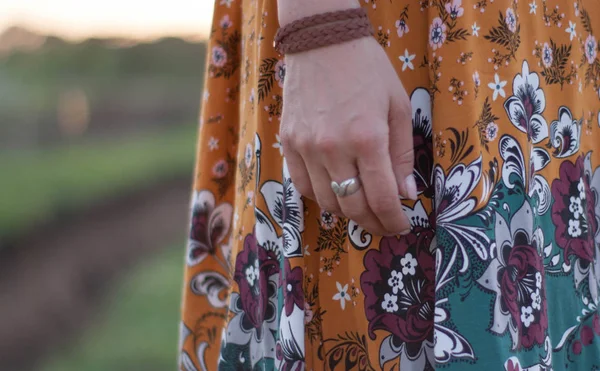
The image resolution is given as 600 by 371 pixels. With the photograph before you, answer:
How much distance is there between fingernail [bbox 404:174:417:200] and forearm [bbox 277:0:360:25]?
161mm

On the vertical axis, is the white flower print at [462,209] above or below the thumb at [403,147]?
below

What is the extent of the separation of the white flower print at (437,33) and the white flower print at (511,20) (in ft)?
0.22

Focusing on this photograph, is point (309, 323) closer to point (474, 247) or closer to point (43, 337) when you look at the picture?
point (474, 247)

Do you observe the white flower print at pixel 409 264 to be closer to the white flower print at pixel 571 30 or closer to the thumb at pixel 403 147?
the thumb at pixel 403 147

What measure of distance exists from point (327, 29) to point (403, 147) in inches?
4.9

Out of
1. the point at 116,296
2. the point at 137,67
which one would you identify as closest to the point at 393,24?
the point at 116,296

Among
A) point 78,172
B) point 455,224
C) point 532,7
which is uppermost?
point 78,172

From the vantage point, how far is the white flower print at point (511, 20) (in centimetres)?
60

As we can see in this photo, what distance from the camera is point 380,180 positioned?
21.0 inches

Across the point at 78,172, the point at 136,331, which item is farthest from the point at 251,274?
the point at 78,172

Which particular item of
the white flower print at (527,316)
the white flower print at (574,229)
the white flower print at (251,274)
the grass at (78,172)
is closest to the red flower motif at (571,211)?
the white flower print at (574,229)

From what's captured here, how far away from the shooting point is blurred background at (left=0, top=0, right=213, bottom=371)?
2.45 meters

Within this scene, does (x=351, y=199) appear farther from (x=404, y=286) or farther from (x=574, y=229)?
(x=574, y=229)

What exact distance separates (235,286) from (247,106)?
210mm
